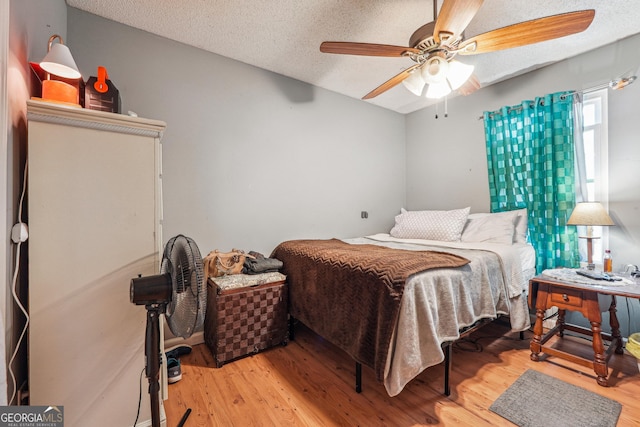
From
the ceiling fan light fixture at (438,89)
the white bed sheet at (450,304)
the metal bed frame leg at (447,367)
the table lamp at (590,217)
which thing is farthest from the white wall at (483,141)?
the metal bed frame leg at (447,367)

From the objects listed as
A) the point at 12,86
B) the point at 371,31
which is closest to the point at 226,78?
the point at 371,31

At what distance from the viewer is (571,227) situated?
2.26 m

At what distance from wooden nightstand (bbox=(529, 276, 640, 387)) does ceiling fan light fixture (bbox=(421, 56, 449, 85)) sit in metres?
1.57

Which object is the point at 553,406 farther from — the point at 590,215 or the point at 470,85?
the point at 470,85

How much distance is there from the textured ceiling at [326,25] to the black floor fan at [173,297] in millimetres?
1680

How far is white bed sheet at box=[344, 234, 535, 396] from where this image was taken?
4.16 feet

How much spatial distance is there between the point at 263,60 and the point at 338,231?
74.4 inches

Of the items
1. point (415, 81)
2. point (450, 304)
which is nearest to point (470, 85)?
point (415, 81)

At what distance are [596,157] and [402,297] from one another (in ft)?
7.61

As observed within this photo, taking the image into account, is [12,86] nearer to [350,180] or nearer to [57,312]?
[57,312]

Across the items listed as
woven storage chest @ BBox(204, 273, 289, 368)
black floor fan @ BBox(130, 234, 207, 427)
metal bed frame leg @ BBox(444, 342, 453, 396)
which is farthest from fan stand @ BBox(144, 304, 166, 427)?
metal bed frame leg @ BBox(444, 342, 453, 396)

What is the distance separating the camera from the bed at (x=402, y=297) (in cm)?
128

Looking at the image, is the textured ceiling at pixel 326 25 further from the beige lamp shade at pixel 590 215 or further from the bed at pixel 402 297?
the bed at pixel 402 297

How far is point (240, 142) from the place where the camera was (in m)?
2.41
